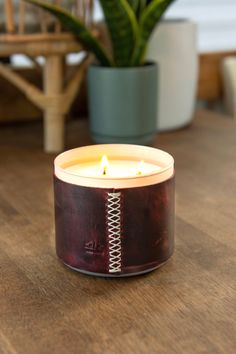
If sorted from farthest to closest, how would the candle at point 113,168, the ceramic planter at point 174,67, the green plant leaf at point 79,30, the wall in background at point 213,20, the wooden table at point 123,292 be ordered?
the wall in background at point 213,20 → the ceramic planter at point 174,67 → the green plant leaf at point 79,30 → the candle at point 113,168 → the wooden table at point 123,292

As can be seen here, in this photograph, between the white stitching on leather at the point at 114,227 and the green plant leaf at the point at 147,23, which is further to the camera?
the green plant leaf at the point at 147,23

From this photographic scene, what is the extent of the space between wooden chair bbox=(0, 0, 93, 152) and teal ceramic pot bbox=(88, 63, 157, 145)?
48mm

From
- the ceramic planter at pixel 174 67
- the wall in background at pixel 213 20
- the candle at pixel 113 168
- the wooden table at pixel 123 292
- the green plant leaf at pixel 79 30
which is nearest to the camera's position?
the wooden table at pixel 123 292

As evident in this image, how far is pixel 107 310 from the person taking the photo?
489mm

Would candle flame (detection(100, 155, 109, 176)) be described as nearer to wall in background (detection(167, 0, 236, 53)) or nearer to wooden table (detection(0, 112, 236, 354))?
wooden table (detection(0, 112, 236, 354))

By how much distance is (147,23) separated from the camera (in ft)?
3.06

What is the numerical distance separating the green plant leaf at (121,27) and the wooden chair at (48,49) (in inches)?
2.5

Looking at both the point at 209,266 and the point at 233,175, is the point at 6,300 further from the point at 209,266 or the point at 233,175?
the point at 233,175

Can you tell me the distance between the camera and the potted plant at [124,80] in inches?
36.7

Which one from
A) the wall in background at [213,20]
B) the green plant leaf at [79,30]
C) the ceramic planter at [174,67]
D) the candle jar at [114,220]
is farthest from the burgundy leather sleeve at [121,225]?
the wall in background at [213,20]

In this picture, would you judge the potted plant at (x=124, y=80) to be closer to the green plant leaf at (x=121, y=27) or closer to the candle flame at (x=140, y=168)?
the green plant leaf at (x=121, y=27)

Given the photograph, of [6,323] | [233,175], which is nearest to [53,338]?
[6,323]

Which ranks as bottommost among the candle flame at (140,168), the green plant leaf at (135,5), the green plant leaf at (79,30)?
the candle flame at (140,168)

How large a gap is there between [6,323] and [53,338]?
0.14 feet
